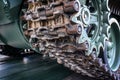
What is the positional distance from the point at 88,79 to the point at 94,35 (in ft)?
2.13

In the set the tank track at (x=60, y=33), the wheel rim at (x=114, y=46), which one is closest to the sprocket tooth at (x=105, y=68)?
the tank track at (x=60, y=33)

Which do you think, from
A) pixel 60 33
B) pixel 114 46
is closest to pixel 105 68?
pixel 60 33

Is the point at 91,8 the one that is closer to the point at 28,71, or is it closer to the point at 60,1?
the point at 60,1

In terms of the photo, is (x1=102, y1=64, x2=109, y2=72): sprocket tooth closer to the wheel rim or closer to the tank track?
the tank track

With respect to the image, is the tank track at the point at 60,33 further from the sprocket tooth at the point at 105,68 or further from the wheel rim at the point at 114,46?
the wheel rim at the point at 114,46

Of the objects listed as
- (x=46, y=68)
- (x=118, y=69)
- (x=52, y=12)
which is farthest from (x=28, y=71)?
(x=52, y=12)

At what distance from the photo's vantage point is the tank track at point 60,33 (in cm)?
176

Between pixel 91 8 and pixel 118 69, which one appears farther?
pixel 118 69

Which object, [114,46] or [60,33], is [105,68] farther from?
[114,46]

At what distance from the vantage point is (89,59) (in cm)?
208

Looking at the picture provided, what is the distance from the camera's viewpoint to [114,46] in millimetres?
2914

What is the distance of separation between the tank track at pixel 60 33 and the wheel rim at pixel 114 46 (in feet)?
1.34

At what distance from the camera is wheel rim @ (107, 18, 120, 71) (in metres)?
2.76

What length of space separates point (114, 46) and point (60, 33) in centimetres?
121
